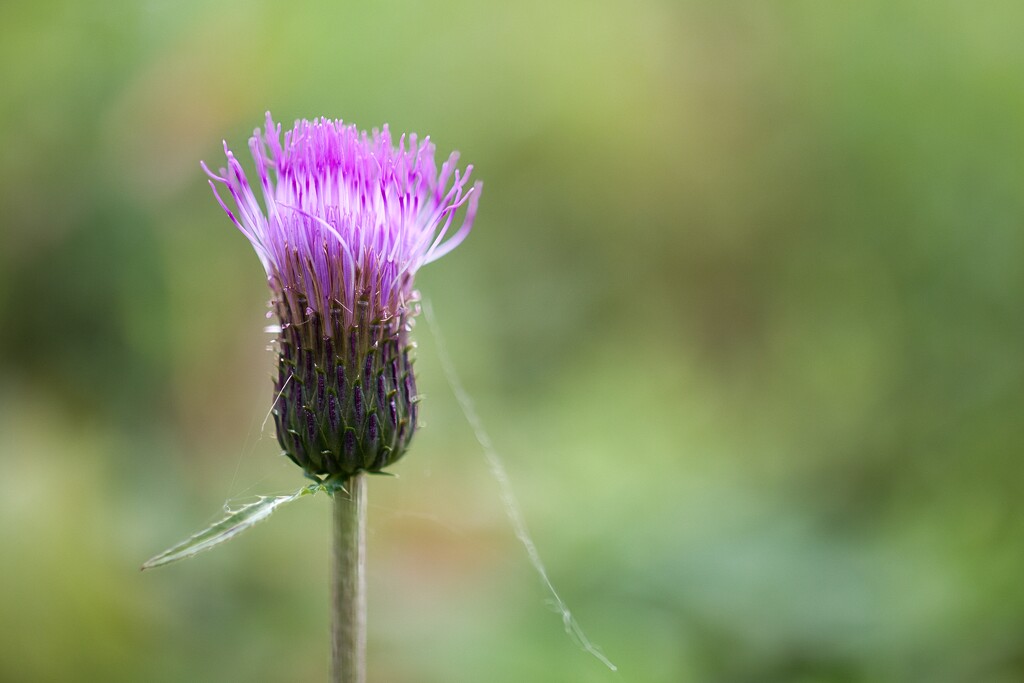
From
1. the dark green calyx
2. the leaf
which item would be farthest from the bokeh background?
the leaf

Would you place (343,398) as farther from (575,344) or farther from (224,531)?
(575,344)

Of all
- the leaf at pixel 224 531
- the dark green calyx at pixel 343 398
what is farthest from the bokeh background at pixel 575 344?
the leaf at pixel 224 531

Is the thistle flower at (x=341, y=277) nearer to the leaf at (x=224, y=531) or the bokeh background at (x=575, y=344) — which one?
the leaf at (x=224, y=531)

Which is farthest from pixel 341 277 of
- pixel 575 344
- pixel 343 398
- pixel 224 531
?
pixel 575 344

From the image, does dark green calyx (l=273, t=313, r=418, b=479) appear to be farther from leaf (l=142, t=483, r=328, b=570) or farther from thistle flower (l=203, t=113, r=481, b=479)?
leaf (l=142, t=483, r=328, b=570)

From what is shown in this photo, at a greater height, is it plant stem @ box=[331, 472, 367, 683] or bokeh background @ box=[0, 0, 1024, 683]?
bokeh background @ box=[0, 0, 1024, 683]
